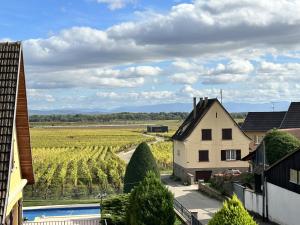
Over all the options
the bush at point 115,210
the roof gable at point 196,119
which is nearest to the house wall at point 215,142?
the roof gable at point 196,119

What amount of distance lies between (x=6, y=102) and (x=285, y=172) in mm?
17087

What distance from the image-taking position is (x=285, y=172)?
24.1 meters

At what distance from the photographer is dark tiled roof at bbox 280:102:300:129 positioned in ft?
185

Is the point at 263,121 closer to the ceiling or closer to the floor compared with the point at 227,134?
closer to the ceiling

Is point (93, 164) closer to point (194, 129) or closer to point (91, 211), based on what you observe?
point (194, 129)

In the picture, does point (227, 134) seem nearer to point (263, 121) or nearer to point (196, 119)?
point (196, 119)

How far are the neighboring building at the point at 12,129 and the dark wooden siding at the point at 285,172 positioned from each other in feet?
42.3

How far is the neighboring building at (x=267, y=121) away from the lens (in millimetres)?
57562

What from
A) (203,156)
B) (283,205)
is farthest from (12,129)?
(203,156)

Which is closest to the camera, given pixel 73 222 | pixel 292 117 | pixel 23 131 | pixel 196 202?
pixel 23 131

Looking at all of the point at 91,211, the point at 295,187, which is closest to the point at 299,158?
the point at 295,187

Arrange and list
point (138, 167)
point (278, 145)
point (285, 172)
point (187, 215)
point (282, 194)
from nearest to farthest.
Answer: point (285, 172) → point (282, 194) → point (187, 215) → point (138, 167) → point (278, 145)

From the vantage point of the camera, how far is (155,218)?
64.4 feet

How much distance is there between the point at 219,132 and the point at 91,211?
1979 centimetres
